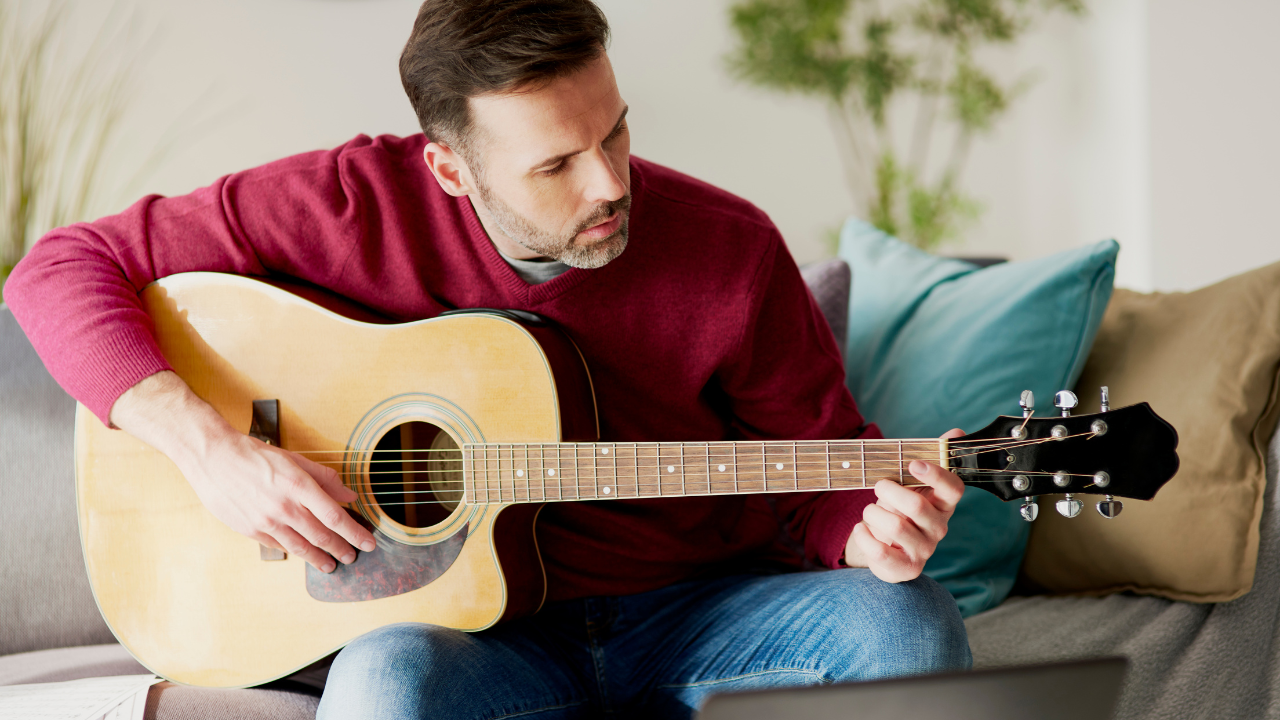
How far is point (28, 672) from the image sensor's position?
3.71 ft

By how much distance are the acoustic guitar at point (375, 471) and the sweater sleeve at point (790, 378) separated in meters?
0.19

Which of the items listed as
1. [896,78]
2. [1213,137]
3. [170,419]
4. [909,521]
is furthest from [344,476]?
[1213,137]

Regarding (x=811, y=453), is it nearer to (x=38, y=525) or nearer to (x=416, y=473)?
(x=416, y=473)

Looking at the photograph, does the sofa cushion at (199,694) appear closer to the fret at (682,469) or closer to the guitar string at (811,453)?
the guitar string at (811,453)

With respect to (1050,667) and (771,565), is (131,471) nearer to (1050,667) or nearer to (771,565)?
(771,565)

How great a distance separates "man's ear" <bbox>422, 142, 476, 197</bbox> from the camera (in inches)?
41.9

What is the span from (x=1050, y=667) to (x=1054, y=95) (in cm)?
297

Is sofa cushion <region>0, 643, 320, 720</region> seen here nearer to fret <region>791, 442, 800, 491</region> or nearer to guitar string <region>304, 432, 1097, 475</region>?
guitar string <region>304, 432, 1097, 475</region>

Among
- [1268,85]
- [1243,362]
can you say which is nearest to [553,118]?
[1243,362]

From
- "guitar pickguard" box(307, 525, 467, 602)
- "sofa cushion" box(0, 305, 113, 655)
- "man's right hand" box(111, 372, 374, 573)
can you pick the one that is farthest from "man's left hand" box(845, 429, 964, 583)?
"sofa cushion" box(0, 305, 113, 655)

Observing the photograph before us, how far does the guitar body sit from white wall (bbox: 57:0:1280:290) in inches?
55.8

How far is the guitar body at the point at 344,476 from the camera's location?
0.96 meters

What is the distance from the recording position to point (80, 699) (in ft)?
3.14

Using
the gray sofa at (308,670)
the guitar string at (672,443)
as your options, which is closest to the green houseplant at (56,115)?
the gray sofa at (308,670)
